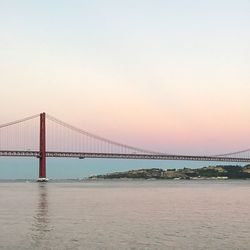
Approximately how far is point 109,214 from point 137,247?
10944mm

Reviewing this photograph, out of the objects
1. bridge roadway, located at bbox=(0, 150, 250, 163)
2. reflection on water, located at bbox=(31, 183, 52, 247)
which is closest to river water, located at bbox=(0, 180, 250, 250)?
reflection on water, located at bbox=(31, 183, 52, 247)

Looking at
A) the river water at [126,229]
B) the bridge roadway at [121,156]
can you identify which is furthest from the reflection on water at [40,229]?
the bridge roadway at [121,156]

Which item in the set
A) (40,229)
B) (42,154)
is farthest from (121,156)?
(40,229)

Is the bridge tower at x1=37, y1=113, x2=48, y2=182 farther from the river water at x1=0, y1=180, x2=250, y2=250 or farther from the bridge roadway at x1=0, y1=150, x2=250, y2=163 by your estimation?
the river water at x1=0, y1=180, x2=250, y2=250

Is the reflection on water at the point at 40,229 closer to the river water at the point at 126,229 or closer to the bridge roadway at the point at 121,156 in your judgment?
the river water at the point at 126,229

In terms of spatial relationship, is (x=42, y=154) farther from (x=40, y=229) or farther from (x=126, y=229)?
(x=126, y=229)

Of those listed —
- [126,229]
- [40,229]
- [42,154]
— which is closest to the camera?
[126,229]

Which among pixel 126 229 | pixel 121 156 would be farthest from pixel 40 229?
pixel 121 156

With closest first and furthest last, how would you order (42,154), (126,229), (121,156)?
(126,229), (42,154), (121,156)

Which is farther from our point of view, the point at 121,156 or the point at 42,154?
the point at 121,156

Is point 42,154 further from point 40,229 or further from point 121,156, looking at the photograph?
point 40,229

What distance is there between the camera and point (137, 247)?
1588 centimetres

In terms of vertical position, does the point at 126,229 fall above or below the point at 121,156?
below

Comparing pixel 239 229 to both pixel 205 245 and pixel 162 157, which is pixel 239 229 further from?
pixel 162 157
